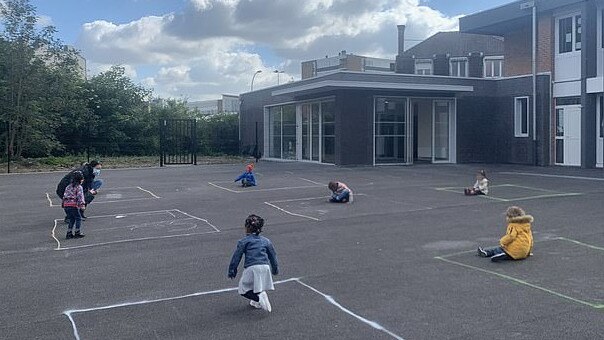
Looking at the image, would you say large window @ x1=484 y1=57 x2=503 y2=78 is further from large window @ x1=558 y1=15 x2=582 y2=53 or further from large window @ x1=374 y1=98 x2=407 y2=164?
large window @ x1=374 y1=98 x2=407 y2=164

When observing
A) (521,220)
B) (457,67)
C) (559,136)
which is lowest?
(521,220)

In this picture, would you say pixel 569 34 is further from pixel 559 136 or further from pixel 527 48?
pixel 559 136

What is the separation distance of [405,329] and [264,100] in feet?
101

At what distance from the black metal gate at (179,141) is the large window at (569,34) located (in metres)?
17.4

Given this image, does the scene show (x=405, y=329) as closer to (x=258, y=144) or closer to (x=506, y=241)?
(x=506, y=241)

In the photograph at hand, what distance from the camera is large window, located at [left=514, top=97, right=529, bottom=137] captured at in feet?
92.1

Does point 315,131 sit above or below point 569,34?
below

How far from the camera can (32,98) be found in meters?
29.2

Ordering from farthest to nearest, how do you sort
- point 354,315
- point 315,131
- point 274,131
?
point 274,131
point 315,131
point 354,315

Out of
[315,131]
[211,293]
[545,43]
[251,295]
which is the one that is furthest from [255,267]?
[545,43]

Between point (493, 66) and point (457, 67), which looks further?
point (493, 66)

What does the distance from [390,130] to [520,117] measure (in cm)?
603

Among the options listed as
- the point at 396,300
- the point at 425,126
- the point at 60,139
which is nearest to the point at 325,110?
the point at 425,126

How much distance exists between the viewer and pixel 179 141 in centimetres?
3347
